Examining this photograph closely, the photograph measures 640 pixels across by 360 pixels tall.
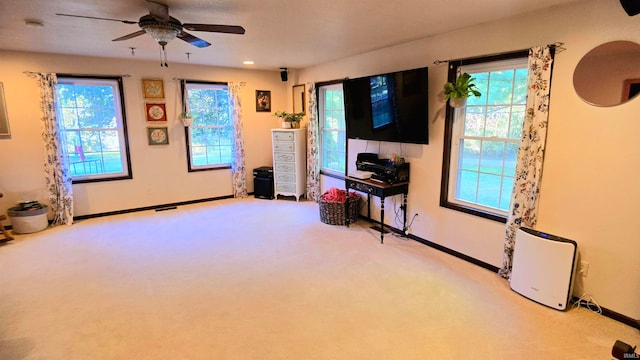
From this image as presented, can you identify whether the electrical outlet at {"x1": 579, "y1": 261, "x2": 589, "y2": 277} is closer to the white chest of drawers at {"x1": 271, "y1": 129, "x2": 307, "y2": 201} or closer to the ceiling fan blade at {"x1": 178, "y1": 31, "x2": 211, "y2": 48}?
the ceiling fan blade at {"x1": 178, "y1": 31, "x2": 211, "y2": 48}

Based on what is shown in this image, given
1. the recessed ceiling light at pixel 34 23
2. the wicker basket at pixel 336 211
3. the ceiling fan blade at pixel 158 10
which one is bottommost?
the wicker basket at pixel 336 211

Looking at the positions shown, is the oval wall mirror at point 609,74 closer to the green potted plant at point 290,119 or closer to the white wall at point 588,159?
the white wall at point 588,159

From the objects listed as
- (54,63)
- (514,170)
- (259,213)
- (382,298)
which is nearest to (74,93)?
(54,63)

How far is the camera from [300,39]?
3697 mm

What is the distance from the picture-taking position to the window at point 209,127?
5695mm

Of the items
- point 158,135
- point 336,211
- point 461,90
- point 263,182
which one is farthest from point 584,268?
point 158,135

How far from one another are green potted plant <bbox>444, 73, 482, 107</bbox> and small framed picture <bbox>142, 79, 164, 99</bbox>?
4412 millimetres

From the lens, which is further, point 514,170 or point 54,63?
point 54,63

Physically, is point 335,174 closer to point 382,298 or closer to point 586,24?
point 382,298

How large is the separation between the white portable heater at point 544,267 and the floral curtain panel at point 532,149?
5.9 inches

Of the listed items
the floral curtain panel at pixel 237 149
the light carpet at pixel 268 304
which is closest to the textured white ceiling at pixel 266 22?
the floral curtain panel at pixel 237 149

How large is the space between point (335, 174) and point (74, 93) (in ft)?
13.7

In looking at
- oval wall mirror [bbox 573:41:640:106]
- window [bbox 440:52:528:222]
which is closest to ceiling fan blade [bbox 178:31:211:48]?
window [bbox 440:52:528:222]

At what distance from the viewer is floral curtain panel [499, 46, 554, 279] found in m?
2.63
